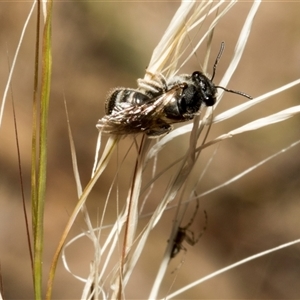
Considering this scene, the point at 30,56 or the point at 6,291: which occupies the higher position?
the point at 30,56

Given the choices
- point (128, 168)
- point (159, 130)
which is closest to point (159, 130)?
point (159, 130)

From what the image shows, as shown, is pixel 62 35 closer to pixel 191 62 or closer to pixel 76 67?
pixel 76 67

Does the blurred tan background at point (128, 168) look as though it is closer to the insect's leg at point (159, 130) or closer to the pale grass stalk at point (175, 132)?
the insect's leg at point (159, 130)

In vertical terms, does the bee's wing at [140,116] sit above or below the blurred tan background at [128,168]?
above

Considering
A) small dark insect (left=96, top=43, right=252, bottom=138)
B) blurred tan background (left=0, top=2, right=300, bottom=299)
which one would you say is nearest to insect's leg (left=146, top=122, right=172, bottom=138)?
small dark insect (left=96, top=43, right=252, bottom=138)

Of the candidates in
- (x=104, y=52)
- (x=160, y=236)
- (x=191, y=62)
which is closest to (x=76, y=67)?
(x=104, y=52)

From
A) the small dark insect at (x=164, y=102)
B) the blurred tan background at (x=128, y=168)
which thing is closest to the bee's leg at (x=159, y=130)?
the small dark insect at (x=164, y=102)

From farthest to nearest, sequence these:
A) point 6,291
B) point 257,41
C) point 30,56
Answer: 1. point 257,41
2. point 30,56
3. point 6,291
